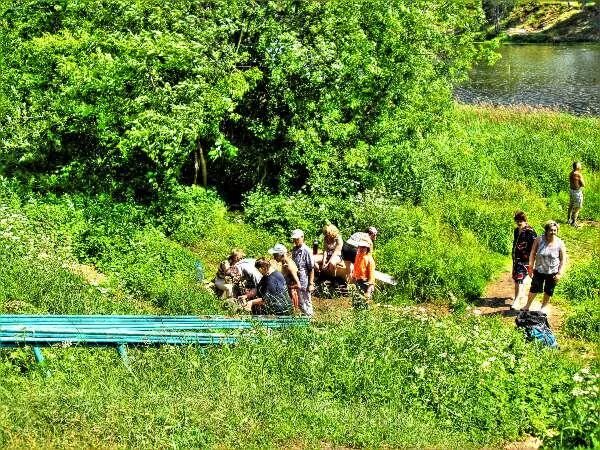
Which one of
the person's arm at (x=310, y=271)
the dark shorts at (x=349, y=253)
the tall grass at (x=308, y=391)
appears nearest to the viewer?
the tall grass at (x=308, y=391)

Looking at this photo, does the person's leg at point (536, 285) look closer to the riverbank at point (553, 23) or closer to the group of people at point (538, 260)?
the group of people at point (538, 260)

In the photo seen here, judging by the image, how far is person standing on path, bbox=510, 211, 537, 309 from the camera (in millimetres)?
11867

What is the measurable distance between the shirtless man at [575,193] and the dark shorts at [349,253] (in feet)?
22.4

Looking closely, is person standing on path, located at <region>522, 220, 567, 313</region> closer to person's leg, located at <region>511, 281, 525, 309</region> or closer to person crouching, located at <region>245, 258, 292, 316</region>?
person's leg, located at <region>511, 281, 525, 309</region>

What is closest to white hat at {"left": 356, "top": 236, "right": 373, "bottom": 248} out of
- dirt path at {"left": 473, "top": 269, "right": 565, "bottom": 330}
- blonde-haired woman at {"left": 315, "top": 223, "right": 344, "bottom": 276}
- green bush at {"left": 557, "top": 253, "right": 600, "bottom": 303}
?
blonde-haired woman at {"left": 315, "top": 223, "right": 344, "bottom": 276}

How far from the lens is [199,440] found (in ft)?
20.9

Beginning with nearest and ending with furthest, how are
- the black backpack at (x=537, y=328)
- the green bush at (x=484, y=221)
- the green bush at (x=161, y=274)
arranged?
the black backpack at (x=537, y=328), the green bush at (x=161, y=274), the green bush at (x=484, y=221)

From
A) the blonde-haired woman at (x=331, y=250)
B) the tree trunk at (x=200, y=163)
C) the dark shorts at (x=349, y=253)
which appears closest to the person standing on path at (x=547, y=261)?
the dark shorts at (x=349, y=253)

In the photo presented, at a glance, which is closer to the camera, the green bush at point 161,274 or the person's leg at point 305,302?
the person's leg at point 305,302

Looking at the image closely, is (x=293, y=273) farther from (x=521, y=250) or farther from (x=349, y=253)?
(x=521, y=250)

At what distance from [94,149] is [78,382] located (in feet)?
27.3

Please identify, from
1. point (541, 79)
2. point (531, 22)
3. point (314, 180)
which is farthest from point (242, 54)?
point (531, 22)

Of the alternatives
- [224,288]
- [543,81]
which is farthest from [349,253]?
[543,81]

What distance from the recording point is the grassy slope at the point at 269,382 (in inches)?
256
